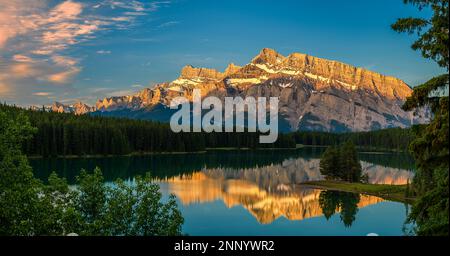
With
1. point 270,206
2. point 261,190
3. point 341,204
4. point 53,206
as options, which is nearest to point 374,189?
point 341,204

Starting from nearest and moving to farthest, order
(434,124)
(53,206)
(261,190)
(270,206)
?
(434,124), (53,206), (270,206), (261,190)

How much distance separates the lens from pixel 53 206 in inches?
1083

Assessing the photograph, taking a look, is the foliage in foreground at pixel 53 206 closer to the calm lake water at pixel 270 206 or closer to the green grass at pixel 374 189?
the calm lake water at pixel 270 206

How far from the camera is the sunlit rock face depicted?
276 ft

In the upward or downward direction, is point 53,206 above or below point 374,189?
above

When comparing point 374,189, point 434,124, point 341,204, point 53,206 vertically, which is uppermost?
point 434,124

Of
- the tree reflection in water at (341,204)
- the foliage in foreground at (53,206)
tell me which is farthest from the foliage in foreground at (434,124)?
the tree reflection in water at (341,204)

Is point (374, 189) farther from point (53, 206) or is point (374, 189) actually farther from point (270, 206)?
point (53, 206)

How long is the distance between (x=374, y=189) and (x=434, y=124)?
288 feet

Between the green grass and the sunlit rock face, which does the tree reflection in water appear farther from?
the green grass

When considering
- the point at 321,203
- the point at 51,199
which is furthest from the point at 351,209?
the point at 51,199

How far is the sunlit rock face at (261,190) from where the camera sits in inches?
3307
